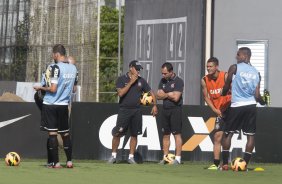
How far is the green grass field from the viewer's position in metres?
15.1

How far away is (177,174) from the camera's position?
56.0 ft

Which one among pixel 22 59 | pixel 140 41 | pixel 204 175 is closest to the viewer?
pixel 204 175

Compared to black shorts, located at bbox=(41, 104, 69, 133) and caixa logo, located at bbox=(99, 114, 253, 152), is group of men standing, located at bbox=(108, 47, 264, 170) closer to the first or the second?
caixa logo, located at bbox=(99, 114, 253, 152)

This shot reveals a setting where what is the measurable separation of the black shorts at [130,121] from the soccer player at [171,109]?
503 millimetres

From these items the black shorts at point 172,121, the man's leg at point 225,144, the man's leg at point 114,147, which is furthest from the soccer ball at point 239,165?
the man's leg at point 114,147

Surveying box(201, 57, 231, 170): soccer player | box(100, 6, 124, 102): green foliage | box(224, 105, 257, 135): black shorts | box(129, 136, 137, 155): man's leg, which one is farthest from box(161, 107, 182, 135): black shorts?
box(100, 6, 124, 102): green foliage

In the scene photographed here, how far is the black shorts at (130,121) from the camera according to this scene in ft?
70.3

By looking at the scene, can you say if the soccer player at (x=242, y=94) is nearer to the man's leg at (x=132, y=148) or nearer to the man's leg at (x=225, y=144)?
the man's leg at (x=225, y=144)

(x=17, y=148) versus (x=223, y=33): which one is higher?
(x=223, y=33)

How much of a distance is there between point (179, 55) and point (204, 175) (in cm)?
1704

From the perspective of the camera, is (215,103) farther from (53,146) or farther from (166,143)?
(53,146)

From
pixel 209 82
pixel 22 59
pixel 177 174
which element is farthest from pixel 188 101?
pixel 177 174

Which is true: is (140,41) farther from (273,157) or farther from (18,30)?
(273,157)

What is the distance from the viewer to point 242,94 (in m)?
18.4
